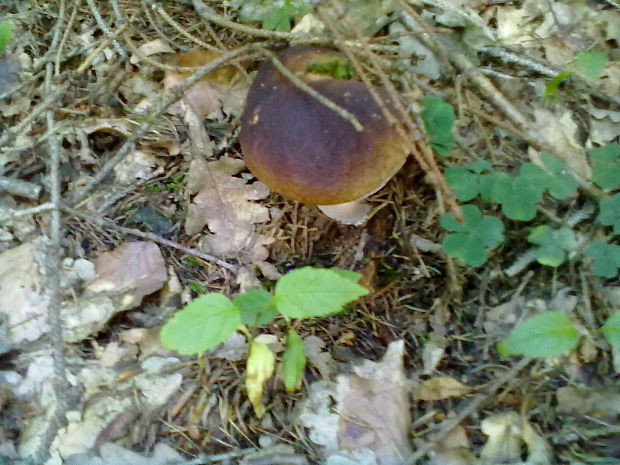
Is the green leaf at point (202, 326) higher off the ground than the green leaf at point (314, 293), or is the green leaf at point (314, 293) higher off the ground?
the green leaf at point (314, 293)

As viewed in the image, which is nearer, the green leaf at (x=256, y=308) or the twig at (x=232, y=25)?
the green leaf at (x=256, y=308)

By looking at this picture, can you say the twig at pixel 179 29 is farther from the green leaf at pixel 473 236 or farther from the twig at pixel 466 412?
the twig at pixel 466 412

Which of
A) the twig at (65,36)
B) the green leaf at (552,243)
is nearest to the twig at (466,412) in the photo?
the green leaf at (552,243)

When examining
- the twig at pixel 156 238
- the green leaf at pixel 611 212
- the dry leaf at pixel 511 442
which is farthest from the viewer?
the twig at pixel 156 238

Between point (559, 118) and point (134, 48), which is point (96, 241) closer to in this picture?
point (134, 48)

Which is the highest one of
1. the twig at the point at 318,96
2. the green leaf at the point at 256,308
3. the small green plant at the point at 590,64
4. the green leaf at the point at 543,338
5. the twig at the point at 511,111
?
the twig at the point at 318,96

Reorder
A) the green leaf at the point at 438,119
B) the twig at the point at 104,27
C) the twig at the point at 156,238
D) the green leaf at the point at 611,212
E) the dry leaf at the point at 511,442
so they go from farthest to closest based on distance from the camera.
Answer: the twig at the point at 104,27
the twig at the point at 156,238
the green leaf at the point at 438,119
the green leaf at the point at 611,212
the dry leaf at the point at 511,442

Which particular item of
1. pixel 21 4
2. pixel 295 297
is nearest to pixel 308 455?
pixel 295 297

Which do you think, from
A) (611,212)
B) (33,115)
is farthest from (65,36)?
(611,212)
